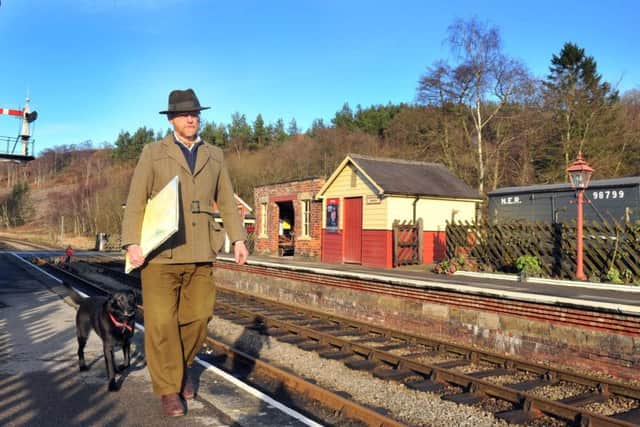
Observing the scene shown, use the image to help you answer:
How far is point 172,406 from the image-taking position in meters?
4.03

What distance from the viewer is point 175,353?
402cm

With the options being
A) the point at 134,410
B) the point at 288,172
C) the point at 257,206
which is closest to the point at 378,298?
the point at 134,410

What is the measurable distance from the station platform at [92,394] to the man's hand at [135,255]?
1.12 meters

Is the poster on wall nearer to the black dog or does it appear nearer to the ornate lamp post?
the ornate lamp post

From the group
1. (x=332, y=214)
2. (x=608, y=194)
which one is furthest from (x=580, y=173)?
(x=332, y=214)

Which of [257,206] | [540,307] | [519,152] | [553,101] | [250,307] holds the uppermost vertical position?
[553,101]

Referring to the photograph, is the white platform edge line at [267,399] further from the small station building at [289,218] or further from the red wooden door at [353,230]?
the small station building at [289,218]

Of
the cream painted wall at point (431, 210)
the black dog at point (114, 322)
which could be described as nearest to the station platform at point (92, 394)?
the black dog at point (114, 322)

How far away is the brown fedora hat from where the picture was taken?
4.10m

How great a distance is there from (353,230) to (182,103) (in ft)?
51.1

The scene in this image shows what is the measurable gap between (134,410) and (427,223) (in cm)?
1543

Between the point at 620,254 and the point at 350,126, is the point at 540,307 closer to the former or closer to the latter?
the point at 620,254

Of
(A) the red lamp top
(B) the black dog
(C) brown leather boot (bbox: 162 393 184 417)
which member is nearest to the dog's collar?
(B) the black dog

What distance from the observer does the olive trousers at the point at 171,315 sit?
3955 millimetres
